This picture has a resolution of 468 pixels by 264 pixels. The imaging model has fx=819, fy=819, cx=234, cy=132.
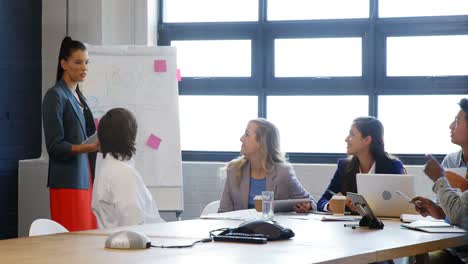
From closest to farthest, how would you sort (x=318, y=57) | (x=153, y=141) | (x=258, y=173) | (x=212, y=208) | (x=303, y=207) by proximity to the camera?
(x=303, y=207) < (x=258, y=173) < (x=212, y=208) < (x=153, y=141) < (x=318, y=57)

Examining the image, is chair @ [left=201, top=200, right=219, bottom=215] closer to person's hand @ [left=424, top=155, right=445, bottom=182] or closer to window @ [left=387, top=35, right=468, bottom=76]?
person's hand @ [left=424, top=155, right=445, bottom=182]

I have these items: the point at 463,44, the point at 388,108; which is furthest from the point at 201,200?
the point at 463,44

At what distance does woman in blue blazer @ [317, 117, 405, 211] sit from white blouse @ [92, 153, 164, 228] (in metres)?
1.15

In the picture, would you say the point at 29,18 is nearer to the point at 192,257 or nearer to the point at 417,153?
the point at 417,153

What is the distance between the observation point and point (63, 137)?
516 centimetres

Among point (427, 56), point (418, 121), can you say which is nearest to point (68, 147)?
point (418, 121)

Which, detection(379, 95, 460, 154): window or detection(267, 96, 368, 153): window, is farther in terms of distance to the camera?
detection(267, 96, 368, 153): window

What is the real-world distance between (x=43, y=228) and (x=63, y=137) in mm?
1620

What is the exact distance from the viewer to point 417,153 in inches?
258

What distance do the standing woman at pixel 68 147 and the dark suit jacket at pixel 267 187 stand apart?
86 centimetres

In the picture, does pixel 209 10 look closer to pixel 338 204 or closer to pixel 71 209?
pixel 71 209

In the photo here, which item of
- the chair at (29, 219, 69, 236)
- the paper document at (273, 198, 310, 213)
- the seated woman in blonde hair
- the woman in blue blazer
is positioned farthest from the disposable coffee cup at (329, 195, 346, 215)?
the chair at (29, 219, 69, 236)

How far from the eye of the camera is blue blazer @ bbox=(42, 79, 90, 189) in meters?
5.11

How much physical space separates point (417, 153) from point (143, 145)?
7.14ft
